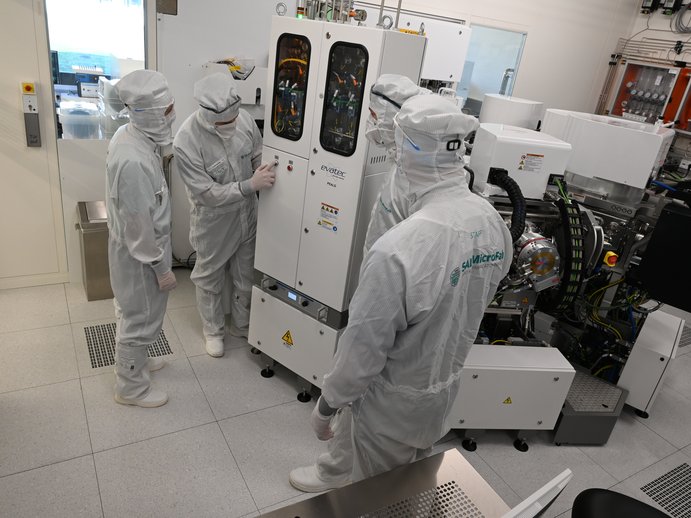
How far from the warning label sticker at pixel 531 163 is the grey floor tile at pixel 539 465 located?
4.62 feet

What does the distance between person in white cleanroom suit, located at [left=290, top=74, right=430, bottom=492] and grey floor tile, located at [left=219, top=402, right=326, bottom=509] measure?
0.71 feet

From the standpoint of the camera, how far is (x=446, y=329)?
142 centimetres

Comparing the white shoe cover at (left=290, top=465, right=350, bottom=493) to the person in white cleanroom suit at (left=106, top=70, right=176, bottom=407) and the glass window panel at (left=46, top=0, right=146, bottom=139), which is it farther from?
the glass window panel at (left=46, top=0, right=146, bottom=139)

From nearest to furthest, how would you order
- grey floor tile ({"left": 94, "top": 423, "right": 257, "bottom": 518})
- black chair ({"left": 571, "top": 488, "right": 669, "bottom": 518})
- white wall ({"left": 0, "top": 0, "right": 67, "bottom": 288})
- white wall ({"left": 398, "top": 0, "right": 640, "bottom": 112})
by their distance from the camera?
1. black chair ({"left": 571, "top": 488, "right": 669, "bottom": 518})
2. grey floor tile ({"left": 94, "top": 423, "right": 257, "bottom": 518})
3. white wall ({"left": 0, "top": 0, "right": 67, "bottom": 288})
4. white wall ({"left": 398, "top": 0, "right": 640, "bottom": 112})

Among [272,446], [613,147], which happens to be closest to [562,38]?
[613,147]

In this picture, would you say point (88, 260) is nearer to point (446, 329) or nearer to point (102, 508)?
point (102, 508)

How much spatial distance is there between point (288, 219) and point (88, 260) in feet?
5.24

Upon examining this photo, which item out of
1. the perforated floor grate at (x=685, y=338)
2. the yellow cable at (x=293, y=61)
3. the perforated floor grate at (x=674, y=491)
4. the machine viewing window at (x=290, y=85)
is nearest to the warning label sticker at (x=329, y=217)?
the machine viewing window at (x=290, y=85)

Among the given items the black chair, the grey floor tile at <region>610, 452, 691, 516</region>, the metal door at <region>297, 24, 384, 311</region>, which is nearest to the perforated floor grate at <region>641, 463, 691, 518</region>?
the grey floor tile at <region>610, 452, 691, 516</region>

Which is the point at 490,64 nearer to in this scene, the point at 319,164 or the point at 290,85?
the point at 290,85

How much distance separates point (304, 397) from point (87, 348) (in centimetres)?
131

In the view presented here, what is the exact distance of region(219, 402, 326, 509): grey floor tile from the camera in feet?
7.07

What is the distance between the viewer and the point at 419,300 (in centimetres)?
130

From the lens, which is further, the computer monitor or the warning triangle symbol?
the warning triangle symbol
